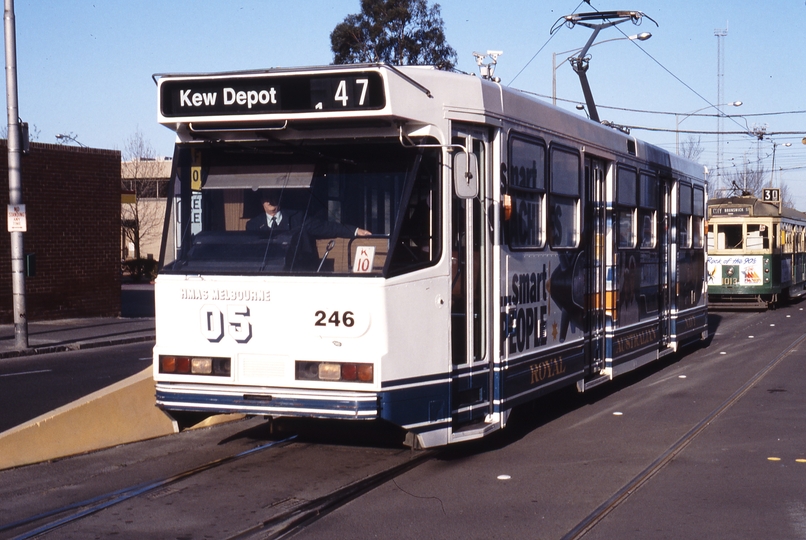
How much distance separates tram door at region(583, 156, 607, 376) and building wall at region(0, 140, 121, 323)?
15374 mm

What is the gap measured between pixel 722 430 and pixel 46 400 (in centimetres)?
763

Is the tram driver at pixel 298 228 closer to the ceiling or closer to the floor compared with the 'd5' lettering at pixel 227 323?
closer to the ceiling

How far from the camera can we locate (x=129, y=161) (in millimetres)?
46406

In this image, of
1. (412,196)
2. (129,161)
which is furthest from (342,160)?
(129,161)

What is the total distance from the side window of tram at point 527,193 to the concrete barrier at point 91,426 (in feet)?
11.3

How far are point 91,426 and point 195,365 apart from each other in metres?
1.60

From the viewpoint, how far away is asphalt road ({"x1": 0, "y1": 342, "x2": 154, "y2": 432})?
10.8m

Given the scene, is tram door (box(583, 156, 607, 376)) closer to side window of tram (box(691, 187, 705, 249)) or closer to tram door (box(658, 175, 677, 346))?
tram door (box(658, 175, 677, 346))

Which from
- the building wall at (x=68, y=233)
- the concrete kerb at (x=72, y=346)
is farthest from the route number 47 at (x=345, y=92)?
the building wall at (x=68, y=233)

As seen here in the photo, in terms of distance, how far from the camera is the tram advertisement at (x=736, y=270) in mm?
26281

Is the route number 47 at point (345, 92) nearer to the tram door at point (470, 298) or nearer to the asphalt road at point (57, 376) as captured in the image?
the tram door at point (470, 298)

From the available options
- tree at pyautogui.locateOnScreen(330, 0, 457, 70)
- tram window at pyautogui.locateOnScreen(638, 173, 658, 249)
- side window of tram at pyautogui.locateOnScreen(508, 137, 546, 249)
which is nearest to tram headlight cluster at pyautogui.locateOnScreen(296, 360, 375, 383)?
side window of tram at pyautogui.locateOnScreen(508, 137, 546, 249)

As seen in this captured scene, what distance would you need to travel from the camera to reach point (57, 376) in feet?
45.2

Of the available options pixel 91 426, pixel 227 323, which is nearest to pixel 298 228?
pixel 227 323
